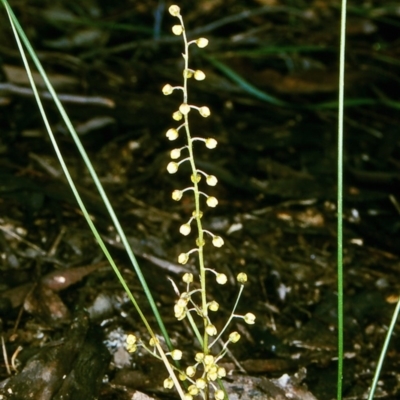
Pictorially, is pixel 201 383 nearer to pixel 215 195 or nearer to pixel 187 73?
pixel 187 73

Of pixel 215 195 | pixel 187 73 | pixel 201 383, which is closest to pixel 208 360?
pixel 201 383

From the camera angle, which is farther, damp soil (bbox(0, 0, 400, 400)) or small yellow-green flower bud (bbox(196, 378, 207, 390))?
damp soil (bbox(0, 0, 400, 400))

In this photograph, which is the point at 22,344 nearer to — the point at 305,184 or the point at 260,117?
the point at 305,184

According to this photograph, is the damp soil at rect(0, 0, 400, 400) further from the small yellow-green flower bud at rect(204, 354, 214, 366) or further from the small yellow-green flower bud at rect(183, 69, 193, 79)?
the small yellow-green flower bud at rect(183, 69, 193, 79)

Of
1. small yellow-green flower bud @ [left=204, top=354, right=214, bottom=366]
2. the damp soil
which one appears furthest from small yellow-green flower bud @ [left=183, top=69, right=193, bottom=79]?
the damp soil

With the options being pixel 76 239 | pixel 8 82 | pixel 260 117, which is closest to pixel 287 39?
pixel 260 117

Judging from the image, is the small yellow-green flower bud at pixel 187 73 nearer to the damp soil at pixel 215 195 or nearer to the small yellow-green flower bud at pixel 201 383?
the small yellow-green flower bud at pixel 201 383

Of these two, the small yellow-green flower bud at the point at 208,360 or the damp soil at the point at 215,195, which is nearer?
the small yellow-green flower bud at the point at 208,360

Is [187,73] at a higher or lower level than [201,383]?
higher

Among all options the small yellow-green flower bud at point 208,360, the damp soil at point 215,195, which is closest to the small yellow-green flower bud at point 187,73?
the small yellow-green flower bud at point 208,360
